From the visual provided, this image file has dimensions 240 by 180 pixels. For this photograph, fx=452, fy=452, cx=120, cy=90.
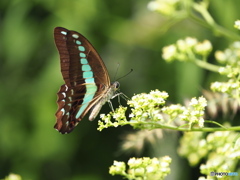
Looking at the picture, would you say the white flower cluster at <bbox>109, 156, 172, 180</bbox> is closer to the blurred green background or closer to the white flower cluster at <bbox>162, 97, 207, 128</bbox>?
the white flower cluster at <bbox>162, 97, 207, 128</bbox>

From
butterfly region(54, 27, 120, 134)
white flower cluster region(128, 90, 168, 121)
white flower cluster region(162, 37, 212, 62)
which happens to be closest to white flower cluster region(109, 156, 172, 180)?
white flower cluster region(128, 90, 168, 121)

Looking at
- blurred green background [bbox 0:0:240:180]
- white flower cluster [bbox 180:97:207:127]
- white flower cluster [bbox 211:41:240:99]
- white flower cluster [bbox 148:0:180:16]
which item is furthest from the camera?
blurred green background [bbox 0:0:240:180]

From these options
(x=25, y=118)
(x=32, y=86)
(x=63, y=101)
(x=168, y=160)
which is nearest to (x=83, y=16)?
(x=32, y=86)

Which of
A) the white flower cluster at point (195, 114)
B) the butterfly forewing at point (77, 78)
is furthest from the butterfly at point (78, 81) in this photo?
the white flower cluster at point (195, 114)

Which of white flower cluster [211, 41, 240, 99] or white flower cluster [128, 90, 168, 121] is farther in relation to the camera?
white flower cluster [211, 41, 240, 99]

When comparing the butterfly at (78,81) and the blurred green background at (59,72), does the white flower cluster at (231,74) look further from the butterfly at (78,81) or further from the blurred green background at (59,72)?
the blurred green background at (59,72)

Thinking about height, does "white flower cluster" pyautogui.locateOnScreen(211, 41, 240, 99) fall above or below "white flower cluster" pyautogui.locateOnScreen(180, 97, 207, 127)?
above

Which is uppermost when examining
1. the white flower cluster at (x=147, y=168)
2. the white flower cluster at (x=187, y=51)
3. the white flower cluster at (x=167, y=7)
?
the white flower cluster at (x=167, y=7)
